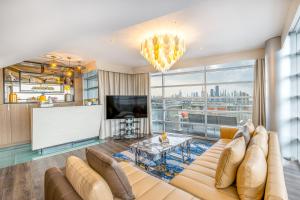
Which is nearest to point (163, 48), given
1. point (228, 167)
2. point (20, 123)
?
point (228, 167)

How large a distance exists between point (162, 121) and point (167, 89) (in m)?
1.29

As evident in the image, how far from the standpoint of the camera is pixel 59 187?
4.13 ft

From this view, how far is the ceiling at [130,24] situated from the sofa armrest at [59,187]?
1441 millimetres

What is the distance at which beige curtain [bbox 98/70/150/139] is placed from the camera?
5184 mm

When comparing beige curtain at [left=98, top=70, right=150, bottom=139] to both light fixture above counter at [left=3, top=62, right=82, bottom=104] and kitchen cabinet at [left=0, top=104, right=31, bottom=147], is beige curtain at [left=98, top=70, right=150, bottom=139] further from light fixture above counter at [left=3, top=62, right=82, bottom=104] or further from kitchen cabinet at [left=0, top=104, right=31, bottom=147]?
kitchen cabinet at [left=0, top=104, right=31, bottom=147]

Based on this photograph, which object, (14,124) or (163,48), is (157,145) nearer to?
(163,48)

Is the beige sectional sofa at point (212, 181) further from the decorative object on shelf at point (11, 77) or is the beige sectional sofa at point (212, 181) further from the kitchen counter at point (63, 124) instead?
the decorative object on shelf at point (11, 77)

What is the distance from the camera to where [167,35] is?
9.23 ft

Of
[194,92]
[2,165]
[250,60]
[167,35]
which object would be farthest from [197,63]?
[2,165]

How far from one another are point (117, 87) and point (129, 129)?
5.30 feet

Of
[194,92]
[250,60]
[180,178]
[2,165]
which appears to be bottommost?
[2,165]

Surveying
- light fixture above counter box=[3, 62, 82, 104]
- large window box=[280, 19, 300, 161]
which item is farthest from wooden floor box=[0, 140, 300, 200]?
light fixture above counter box=[3, 62, 82, 104]

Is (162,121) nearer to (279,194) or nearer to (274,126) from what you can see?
(274,126)

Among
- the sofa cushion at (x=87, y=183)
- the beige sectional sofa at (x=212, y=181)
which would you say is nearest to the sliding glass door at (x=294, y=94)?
the beige sectional sofa at (x=212, y=181)
